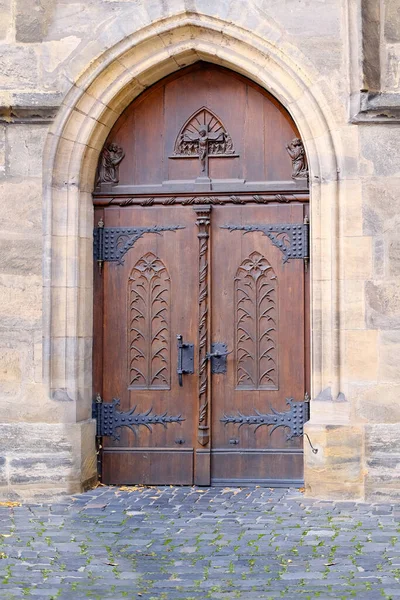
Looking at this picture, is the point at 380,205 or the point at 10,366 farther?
the point at 10,366

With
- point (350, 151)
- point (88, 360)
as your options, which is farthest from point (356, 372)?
point (88, 360)

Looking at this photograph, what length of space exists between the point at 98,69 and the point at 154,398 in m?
2.61

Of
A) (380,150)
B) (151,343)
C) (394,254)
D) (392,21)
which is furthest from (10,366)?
(392,21)

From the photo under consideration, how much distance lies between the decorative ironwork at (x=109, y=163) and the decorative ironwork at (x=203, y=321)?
2.43ft

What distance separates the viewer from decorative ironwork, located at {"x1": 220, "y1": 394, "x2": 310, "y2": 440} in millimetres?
7172

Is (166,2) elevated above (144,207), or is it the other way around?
(166,2)

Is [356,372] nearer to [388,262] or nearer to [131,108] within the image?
[388,262]

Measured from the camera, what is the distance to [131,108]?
7414mm

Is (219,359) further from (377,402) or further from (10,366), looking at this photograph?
(10,366)

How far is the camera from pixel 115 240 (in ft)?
24.3

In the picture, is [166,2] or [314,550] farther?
[166,2]

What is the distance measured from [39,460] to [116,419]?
2.48 feet

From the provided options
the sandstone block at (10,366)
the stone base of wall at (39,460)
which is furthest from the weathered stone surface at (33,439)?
the sandstone block at (10,366)

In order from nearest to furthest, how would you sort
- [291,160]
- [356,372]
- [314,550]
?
1. [314,550]
2. [356,372]
3. [291,160]
